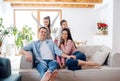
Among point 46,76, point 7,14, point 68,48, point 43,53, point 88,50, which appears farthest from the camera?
point 7,14

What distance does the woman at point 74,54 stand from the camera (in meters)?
3.32

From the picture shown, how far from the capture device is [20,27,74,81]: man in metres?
3.26

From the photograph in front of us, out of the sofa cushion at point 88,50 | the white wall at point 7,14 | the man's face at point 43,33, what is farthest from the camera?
the white wall at point 7,14

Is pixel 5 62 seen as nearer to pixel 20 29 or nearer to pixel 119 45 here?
pixel 119 45

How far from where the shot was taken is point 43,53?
350cm

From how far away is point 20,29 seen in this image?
28.2ft

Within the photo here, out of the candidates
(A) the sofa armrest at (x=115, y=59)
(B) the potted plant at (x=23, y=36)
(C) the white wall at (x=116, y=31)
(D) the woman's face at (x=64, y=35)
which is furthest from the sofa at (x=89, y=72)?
(B) the potted plant at (x=23, y=36)

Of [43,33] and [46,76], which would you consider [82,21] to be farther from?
[46,76]

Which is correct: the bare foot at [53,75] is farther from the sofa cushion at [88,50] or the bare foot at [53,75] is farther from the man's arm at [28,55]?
the sofa cushion at [88,50]

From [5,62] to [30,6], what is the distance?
571 cm

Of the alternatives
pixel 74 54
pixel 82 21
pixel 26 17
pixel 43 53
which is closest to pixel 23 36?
pixel 26 17

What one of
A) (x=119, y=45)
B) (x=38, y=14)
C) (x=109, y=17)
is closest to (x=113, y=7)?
(x=109, y=17)

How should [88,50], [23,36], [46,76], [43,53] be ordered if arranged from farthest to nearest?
[23,36] → [88,50] → [43,53] → [46,76]

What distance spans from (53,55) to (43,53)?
0.19m
